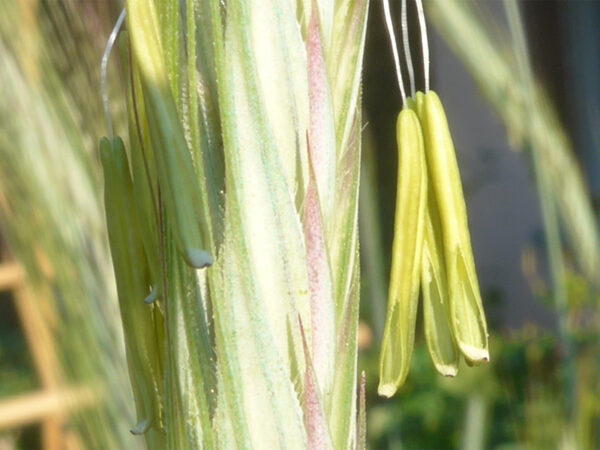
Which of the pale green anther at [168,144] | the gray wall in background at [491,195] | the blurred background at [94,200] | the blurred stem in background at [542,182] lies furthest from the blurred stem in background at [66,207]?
the gray wall in background at [491,195]

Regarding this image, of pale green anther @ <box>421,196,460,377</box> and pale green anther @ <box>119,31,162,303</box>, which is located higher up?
pale green anther @ <box>119,31,162,303</box>

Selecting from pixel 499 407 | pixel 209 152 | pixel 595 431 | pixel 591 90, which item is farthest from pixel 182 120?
pixel 591 90

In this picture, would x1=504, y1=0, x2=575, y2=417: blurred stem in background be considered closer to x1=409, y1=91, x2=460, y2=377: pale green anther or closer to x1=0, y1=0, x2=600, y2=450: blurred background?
x1=0, y1=0, x2=600, y2=450: blurred background

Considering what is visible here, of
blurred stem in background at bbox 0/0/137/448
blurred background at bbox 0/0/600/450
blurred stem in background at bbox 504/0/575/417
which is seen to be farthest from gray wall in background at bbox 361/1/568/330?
blurred stem in background at bbox 0/0/137/448

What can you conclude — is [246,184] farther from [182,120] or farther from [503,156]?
[503,156]

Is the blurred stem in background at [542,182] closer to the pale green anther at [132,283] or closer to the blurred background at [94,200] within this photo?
the blurred background at [94,200]

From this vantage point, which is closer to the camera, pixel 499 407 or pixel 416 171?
pixel 416 171
